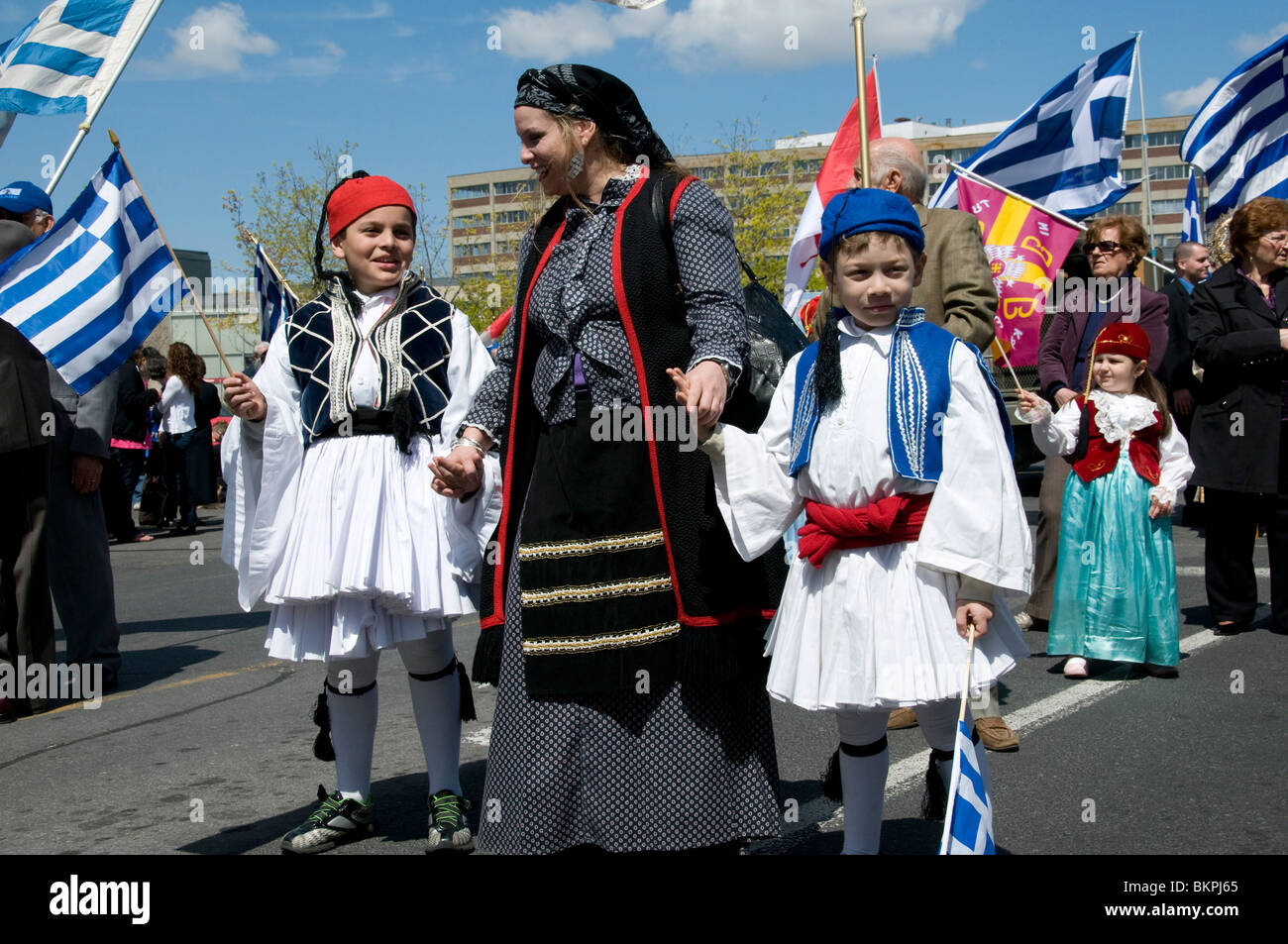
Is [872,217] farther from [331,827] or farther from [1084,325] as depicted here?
[1084,325]

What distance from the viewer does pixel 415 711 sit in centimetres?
423

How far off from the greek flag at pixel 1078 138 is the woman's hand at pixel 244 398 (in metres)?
7.11

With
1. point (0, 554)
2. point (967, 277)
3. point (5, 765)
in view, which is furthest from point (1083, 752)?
point (0, 554)

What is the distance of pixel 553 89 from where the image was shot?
3.49 meters

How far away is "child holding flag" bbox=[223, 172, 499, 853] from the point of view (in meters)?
3.98

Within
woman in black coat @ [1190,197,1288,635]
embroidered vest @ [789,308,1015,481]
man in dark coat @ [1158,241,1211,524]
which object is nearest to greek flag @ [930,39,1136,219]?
man in dark coat @ [1158,241,1211,524]

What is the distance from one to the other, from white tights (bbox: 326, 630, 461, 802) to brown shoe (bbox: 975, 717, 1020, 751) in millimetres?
2027

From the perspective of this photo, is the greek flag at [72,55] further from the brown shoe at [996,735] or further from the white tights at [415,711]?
the brown shoe at [996,735]

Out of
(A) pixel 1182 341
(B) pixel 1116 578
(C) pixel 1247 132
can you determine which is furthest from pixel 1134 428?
(C) pixel 1247 132

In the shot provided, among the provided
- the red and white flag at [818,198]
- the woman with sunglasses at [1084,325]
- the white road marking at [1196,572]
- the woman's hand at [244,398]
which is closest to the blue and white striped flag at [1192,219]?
the white road marking at [1196,572]

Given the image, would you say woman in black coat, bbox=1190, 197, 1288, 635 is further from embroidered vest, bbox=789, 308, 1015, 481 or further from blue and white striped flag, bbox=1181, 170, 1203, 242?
blue and white striped flag, bbox=1181, 170, 1203, 242

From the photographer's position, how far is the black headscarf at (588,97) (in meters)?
3.49

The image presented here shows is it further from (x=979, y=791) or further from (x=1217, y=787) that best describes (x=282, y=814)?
(x=1217, y=787)

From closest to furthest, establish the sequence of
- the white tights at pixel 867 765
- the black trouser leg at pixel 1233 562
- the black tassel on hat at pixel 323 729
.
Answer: the white tights at pixel 867 765 → the black tassel on hat at pixel 323 729 → the black trouser leg at pixel 1233 562
